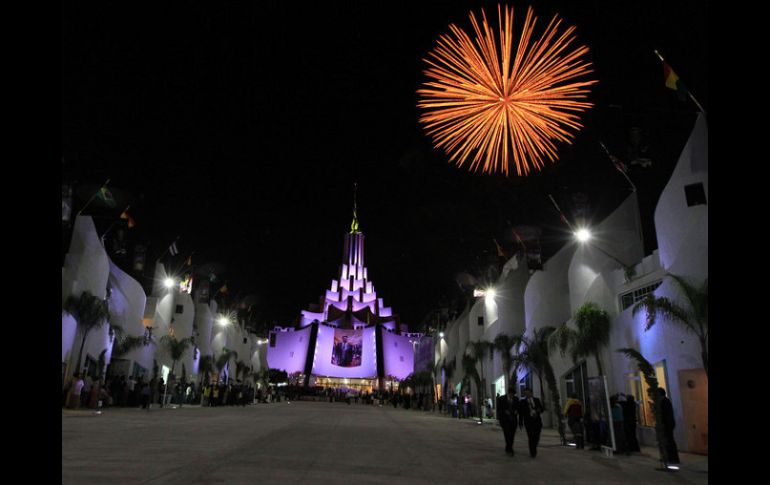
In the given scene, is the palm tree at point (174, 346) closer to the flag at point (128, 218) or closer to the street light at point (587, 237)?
the flag at point (128, 218)

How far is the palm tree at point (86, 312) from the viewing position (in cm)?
2522

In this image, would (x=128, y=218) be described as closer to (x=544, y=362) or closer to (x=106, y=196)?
(x=106, y=196)

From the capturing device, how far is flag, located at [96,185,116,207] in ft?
78.1

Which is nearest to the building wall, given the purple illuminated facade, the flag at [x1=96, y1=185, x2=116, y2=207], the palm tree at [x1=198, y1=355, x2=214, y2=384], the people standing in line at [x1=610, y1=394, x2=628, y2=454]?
the flag at [x1=96, y1=185, x2=116, y2=207]

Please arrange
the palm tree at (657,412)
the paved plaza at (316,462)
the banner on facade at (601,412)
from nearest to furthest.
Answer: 1. the paved plaza at (316,462)
2. the palm tree at (657,412)
3. the banner on facade at (601,412)

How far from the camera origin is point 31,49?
8.47 ft

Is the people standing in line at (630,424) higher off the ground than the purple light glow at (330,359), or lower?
lower

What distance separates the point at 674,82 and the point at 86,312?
26848 millimetres

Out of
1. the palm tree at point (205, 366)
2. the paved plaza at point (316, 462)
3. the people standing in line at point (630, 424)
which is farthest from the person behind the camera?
the palm tree at point (205, 366)

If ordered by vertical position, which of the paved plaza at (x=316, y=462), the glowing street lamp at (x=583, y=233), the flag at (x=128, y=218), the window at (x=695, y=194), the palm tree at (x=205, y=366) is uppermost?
the flag at (x=128, y=218)

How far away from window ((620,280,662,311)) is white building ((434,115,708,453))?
0.13 ft

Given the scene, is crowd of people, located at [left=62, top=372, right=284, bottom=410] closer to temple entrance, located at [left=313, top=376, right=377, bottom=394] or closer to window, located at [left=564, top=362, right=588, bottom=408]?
window, located at [left=564, top=362, right=588, bottom=408]

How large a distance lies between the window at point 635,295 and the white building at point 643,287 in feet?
0.13

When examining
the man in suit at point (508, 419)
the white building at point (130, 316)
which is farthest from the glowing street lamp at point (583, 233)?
the white building at point (130, 316)
